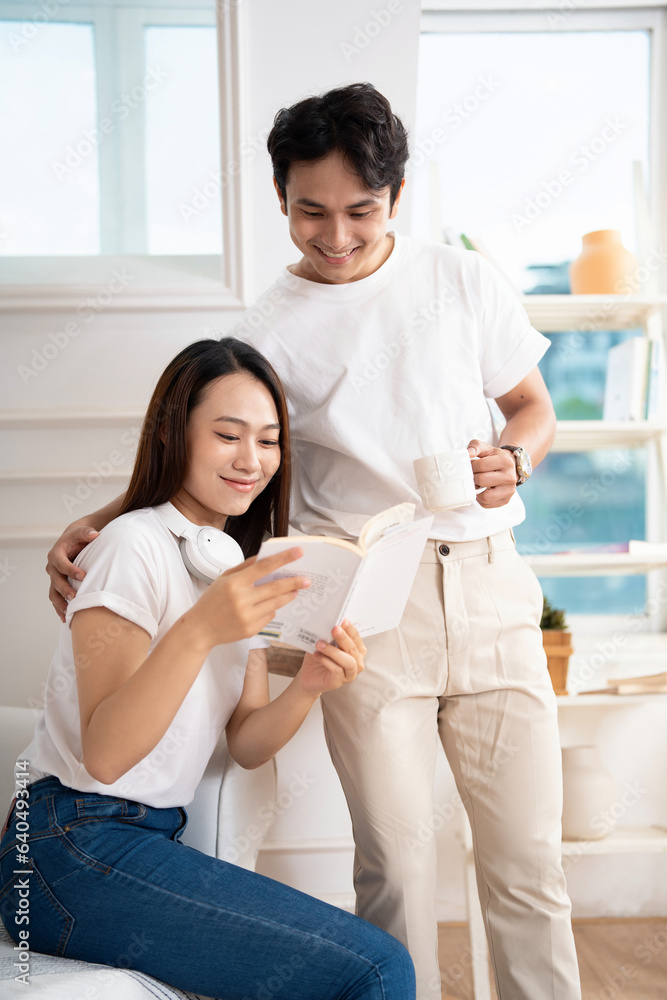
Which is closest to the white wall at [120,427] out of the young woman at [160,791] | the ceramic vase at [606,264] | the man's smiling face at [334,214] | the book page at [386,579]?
the ceramic vase at [606,264]

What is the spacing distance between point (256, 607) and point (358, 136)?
0.74 meters

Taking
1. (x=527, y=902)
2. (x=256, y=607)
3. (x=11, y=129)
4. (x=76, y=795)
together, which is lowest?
(x=527, y=902)

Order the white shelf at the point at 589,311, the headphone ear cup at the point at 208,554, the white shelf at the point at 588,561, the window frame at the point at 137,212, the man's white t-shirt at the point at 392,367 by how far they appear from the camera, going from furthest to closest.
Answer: the white shelf at the point at 589,311 < the white shelf at the point at 588,561 < the window frame at the point at 137,212 < the man's white t-shirt at the point at 392,367 < the headphone ear cup at the point at 208,554

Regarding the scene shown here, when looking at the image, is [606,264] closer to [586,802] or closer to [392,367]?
[392,367]

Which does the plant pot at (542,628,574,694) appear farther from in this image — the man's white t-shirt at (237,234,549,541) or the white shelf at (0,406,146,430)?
the white shelf at (0,406,146,430)

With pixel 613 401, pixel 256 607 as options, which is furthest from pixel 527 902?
pixel 613 401

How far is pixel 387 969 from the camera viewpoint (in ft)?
3.36

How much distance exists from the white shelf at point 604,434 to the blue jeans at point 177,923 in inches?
54.4

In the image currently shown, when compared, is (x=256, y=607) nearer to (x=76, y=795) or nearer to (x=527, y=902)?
(x=76, y=795)

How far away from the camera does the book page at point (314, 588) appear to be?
3.07 ft

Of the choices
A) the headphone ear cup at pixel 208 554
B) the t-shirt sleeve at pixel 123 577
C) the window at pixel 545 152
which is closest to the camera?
the t-shirt sleeve at pixel 123 577

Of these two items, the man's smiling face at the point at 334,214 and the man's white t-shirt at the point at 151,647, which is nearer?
the man's white t-shirt at the point at 151,647

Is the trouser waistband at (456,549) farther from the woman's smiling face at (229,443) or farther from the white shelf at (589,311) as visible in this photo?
the white shelf at (589,311)

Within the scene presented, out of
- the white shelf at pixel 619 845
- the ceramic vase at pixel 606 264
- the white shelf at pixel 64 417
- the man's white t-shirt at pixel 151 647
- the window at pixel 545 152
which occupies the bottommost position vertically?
the white shelf at pixel 619 845
